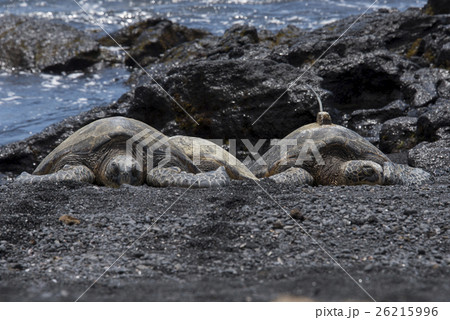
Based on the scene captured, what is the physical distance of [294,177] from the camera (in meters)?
7.14

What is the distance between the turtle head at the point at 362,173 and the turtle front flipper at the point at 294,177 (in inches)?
17.8

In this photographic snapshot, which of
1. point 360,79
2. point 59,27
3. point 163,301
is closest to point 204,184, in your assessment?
point 163,301

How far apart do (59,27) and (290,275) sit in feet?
64.8

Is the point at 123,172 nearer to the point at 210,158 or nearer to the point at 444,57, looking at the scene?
the point at 210,158

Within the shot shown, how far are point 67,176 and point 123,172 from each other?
635mm

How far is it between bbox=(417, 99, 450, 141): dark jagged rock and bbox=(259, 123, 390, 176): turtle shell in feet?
7.48

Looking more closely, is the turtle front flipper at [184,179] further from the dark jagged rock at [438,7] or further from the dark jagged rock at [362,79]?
the dark jagged rock at [438,7]

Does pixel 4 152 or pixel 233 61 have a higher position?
pixel 233 61

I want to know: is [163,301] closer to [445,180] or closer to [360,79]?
[445,180]

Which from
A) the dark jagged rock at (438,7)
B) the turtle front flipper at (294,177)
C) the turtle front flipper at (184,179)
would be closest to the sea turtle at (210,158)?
the turtle front flipper at (294,177)

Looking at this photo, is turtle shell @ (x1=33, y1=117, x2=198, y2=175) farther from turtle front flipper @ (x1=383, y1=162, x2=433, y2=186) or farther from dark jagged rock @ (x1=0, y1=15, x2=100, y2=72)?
dark jagged rock @ (x1=0, y1=15, x2=100, y2=72)

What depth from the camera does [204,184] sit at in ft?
21.1

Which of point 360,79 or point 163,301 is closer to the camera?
point 163,301

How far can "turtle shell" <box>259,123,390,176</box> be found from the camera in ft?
25.2
